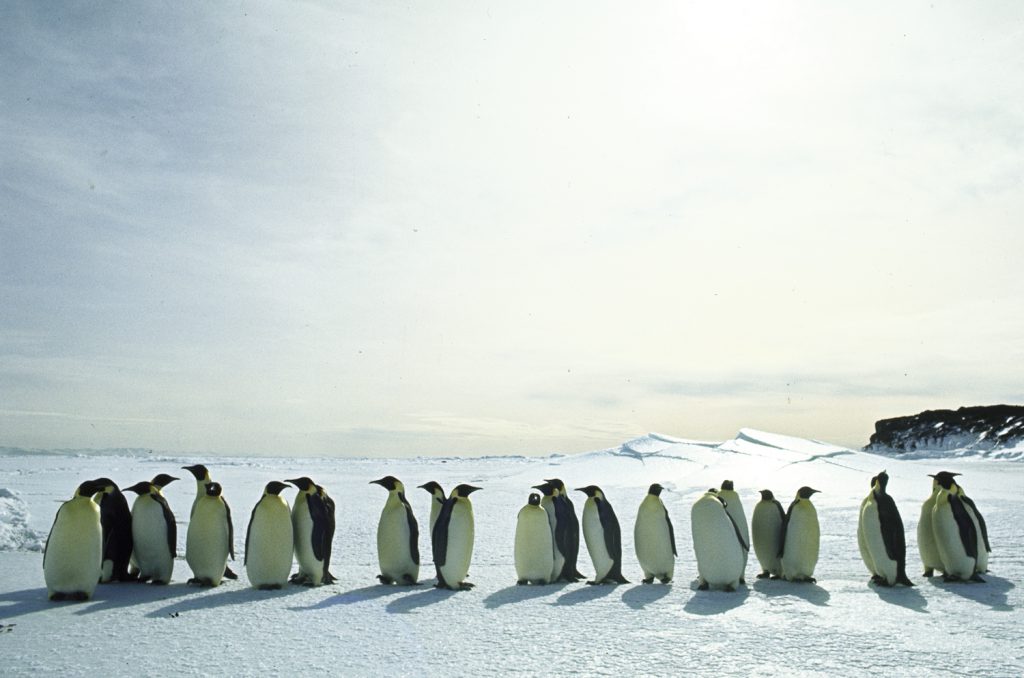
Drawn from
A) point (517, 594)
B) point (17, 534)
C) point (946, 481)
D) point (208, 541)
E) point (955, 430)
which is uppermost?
point (955, 430)

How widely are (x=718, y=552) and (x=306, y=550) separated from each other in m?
2.90

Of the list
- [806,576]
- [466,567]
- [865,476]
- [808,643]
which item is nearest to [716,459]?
[865,476]

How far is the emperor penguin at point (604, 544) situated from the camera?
566cm

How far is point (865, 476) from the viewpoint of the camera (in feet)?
39.4

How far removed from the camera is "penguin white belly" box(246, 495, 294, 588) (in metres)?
5.11

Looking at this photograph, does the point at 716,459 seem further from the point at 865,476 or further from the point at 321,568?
the point at 321,568

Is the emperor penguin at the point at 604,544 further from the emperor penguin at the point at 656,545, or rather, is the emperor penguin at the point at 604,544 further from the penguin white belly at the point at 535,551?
the penguin white belly at the point at 535,551

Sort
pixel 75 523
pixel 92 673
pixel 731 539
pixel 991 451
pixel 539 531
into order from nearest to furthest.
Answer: pixel 92 673, pixel 75 523, pixel 731 539, pixel 539 531, pixel 991 451

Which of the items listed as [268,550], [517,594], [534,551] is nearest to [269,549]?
[268,550]

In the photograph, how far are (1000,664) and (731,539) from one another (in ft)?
6.48

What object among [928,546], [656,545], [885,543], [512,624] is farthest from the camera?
[928,546]

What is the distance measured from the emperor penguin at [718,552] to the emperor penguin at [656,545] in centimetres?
34

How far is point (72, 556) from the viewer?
4.62 meters

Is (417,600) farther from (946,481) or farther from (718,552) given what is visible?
(946,481)
